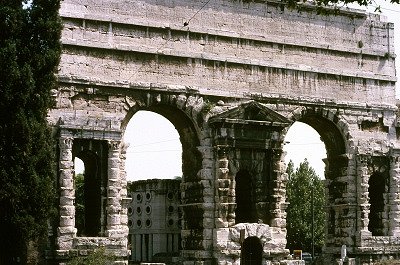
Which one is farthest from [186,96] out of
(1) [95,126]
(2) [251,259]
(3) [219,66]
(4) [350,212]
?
(4) [350,212]

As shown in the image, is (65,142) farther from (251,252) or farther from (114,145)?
(251,252)

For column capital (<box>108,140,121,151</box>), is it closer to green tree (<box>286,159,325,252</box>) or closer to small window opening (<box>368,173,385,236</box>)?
small window opening (<box>368,173,385,236</box>)

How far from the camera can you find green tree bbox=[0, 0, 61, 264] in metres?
21.6

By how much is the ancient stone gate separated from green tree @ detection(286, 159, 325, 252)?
924 inches

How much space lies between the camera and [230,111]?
26.7 metres

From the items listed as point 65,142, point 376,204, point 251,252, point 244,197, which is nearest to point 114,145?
point 65,142

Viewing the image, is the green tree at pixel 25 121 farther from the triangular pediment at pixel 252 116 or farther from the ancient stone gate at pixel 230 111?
the triangular pediment at pixel 252 116

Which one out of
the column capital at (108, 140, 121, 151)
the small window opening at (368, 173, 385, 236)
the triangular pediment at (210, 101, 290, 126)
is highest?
the triangular pediment at (210, 101, 290, 126)

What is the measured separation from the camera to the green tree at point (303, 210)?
178ft

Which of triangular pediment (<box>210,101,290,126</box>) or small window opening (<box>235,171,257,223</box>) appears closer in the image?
triangular pediment (<box>210,101,290,126</box>)

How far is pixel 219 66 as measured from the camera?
1079 inches

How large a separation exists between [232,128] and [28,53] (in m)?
7.64

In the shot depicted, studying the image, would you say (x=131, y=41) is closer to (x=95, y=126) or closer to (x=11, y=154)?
(x=95, y=126)

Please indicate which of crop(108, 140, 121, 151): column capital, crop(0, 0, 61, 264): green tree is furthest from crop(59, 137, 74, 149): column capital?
crop(0, 0, 61, 264): green tree
